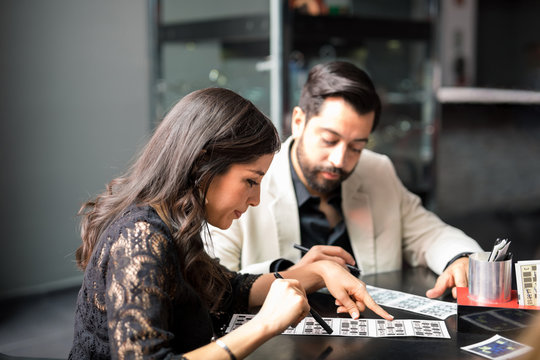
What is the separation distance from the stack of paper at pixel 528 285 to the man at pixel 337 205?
0.42 meters

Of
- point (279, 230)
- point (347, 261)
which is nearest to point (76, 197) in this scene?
point (279, 230)

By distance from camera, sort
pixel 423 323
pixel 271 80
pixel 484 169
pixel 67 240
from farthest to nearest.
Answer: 1. pixel 484 169
2. pixel 67 240
3. pixel 271 80
4. pixel 423 323

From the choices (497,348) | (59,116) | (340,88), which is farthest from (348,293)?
Answer: (59,116)

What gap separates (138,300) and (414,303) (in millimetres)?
849

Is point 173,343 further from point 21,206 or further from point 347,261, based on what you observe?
point 21,206

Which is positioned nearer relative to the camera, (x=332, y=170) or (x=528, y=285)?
(x=528, y=285)

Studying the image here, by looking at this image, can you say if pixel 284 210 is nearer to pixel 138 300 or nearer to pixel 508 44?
pixel 138 300

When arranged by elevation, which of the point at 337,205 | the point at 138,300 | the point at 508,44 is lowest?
the point at 337,205

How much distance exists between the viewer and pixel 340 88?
2111 mm

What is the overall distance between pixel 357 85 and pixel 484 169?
13.2ft

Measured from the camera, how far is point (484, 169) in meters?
5.74

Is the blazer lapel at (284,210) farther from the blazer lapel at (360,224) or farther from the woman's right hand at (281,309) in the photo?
the woman's right hand at (281,309)

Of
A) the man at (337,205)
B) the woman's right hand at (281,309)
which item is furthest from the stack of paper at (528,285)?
the woman's right hand at (281,309)

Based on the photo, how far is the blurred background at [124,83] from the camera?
3721mm
